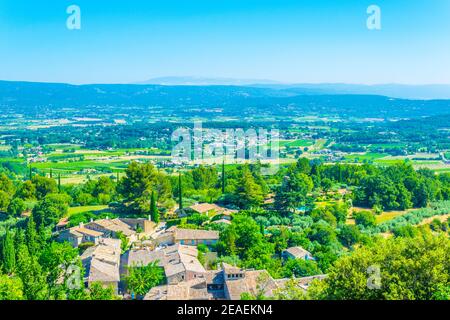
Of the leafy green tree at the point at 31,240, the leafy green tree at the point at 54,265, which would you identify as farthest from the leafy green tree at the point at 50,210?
the leafy green tree at the point at 54,265

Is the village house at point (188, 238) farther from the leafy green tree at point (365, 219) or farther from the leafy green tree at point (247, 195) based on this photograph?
the leafy green tree at point (365, 219)

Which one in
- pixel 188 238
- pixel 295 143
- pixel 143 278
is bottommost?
pixel 295 143

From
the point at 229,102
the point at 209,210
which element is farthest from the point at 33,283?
the point at 229,102

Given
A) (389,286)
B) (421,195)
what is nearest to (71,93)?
(421,195)

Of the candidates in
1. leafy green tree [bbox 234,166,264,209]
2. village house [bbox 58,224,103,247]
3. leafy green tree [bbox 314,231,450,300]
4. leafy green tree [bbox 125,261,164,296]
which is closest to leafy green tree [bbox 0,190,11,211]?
village house [bbox 58,224,103,247]

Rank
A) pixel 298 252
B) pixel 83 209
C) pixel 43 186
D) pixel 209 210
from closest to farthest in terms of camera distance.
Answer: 1. pixel 298 252
2. pixel 209 210
3. pixel 83 209
4. pixel 43 186

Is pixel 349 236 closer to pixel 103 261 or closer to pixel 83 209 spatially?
pixel 103 261
